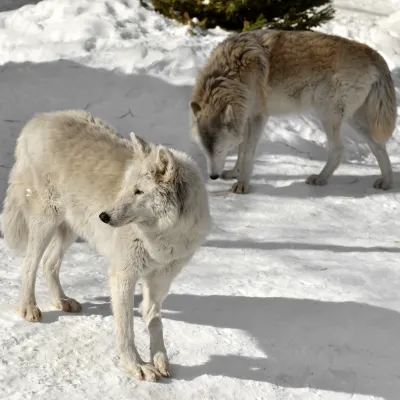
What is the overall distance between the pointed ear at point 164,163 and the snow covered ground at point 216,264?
123 centimetres

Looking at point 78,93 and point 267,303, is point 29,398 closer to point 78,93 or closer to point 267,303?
point 267,303

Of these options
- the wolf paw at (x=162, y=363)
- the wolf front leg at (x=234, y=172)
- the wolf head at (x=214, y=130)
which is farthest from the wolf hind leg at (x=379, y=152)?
the wolf paw at (x=162, y=363)

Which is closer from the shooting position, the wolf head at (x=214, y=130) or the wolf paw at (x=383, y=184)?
the wolf head at (x=214, y=130)

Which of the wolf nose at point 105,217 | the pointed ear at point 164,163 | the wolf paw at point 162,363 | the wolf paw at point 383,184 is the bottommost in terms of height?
the wolf paw at point 383,184

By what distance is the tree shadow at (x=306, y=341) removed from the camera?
4227 millimetres

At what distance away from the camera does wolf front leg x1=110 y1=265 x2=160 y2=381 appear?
4.02m

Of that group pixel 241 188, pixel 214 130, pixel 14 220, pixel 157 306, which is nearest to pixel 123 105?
pixel 214 130

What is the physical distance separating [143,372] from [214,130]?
371cm

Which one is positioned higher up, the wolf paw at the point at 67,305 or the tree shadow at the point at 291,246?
the wolf paw at the point at 67,305

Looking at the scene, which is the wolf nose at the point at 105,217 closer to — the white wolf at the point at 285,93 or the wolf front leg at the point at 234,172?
the white wolf at the point at 285,93

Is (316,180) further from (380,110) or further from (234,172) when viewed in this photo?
(380,110)

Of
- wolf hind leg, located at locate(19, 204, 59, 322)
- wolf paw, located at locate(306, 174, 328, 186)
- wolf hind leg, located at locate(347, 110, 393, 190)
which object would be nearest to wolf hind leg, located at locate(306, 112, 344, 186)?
wolf paw, located at locate(306, 174, 328, 186)

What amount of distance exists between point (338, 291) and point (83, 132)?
7.56 feet

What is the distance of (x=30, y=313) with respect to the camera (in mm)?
4512
